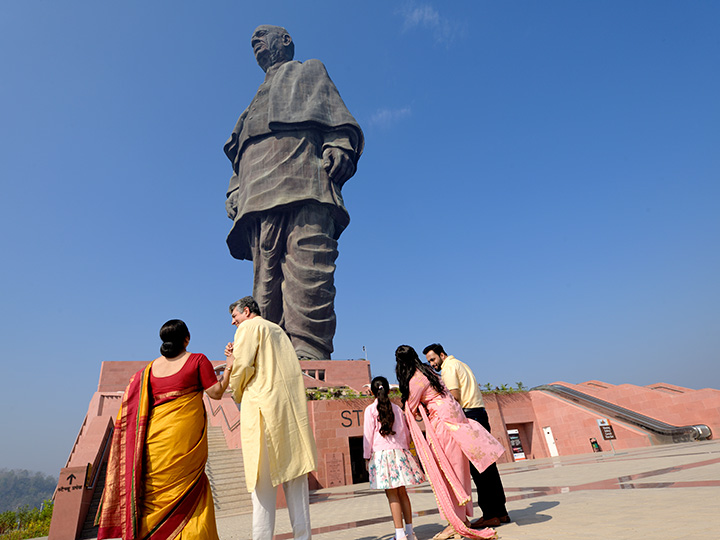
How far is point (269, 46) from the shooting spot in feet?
87.7

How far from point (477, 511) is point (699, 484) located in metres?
1.80

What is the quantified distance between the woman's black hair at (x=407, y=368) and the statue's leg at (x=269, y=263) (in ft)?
65.5

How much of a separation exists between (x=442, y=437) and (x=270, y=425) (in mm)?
1351

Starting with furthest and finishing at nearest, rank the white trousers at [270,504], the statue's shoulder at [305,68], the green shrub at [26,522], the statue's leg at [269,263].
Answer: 1. the statue's shoulder at [305,68]
2. the statue's leg at [269,263]
3. the green shrub at [26,522]
4. the white trousers at [270,504]

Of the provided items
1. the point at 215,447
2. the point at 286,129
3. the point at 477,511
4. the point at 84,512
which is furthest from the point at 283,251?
the point at 477,511

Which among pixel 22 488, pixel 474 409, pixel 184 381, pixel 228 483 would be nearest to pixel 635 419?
pixel 228 483

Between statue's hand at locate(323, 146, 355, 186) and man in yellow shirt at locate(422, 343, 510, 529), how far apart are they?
67.9 feet

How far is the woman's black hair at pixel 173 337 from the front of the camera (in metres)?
2.48

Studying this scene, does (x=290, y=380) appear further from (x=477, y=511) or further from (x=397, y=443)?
(x=477, y=511)

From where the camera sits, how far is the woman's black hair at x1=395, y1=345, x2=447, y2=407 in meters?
3.26

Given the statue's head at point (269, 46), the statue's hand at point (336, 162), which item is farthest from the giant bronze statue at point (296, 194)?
the statue's head at point (269, 46)

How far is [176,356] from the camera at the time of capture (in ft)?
8.23

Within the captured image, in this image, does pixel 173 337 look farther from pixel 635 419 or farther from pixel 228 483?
pixel 635 419

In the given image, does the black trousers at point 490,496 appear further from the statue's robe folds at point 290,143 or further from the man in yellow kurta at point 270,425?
the statue's robe folds at point 290,143
